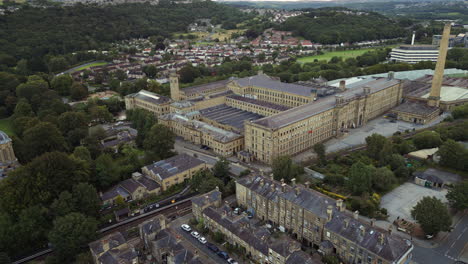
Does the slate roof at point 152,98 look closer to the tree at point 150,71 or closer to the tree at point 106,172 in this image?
the tree at point 106,172

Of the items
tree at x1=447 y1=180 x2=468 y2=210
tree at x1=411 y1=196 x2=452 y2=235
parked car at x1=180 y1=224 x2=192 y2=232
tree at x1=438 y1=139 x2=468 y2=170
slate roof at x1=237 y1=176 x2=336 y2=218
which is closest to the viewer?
tree at x1=411 y1=196 x2=452 y2=235

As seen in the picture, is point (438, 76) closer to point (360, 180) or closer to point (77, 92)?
point (360, 180)

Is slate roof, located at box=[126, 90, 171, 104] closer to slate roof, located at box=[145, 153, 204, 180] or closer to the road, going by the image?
the road

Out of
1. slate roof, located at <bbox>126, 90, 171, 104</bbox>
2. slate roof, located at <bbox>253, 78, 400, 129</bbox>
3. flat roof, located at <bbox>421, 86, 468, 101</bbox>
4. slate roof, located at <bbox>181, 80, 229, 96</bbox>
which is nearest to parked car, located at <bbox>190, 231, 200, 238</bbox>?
slate roof, located at <bbox>253, 78, 400, 129</bbox>

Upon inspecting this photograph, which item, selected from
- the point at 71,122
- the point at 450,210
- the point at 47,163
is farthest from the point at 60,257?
the point at 450,210

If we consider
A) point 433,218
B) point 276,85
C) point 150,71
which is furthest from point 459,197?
point 150,71

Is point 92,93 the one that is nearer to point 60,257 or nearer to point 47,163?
point 47,163

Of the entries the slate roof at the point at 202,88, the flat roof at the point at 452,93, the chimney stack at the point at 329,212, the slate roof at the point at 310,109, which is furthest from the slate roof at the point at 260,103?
the chimney stack at the point at 329,212
